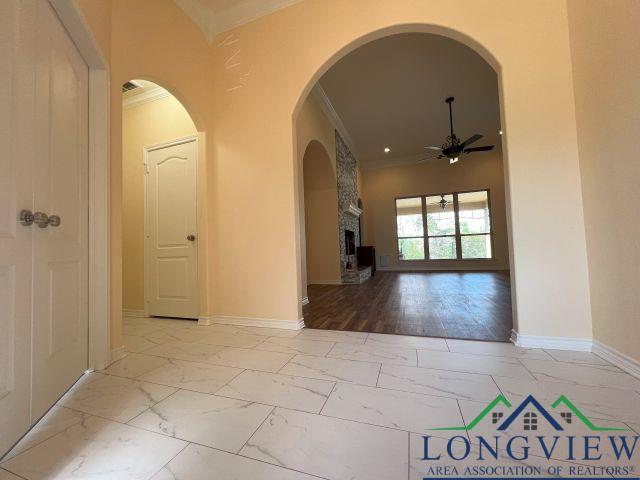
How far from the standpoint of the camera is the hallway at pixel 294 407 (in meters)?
0.88

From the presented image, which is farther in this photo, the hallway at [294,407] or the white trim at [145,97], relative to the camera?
the white trim at [145,97]

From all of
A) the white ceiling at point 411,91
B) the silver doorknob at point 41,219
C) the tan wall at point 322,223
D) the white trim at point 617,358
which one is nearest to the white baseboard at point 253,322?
the silver doorknob at point 41,219

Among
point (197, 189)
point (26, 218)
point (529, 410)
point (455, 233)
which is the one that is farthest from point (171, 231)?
point (455, 233)

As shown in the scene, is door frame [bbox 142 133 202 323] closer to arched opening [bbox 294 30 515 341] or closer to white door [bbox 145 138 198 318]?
white door [bbox 145 138 198 318]

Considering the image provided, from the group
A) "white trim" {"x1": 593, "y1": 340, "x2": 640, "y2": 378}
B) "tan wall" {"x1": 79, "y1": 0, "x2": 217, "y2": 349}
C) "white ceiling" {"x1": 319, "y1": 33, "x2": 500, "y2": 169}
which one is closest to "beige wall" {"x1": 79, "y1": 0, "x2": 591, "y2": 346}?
"tan wall" {"x1": 79, "y1": 0, "x2": 217, "y2": 349}

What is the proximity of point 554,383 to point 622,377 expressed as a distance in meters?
0.40

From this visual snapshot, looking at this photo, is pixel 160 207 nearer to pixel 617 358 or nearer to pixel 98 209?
pixel 98 209

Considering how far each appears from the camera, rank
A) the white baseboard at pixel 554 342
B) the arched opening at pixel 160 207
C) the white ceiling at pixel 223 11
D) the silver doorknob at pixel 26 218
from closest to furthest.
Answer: the silver doorknob at pixel 26 218
the white baseboard at pixel 554 342
the white ceiling at pixel 223 11
the arched opening at pixel 160 207

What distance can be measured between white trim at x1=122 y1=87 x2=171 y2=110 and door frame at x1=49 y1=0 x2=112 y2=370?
173 cm

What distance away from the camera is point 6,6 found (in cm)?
104

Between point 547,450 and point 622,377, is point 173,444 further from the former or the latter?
point 622,377

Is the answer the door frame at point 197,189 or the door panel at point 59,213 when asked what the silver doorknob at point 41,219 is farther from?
the door frame at point 197,189

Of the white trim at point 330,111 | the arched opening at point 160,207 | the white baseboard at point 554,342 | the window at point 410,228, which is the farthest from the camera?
the window at point 410,228

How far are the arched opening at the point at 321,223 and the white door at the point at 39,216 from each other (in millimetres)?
4069
